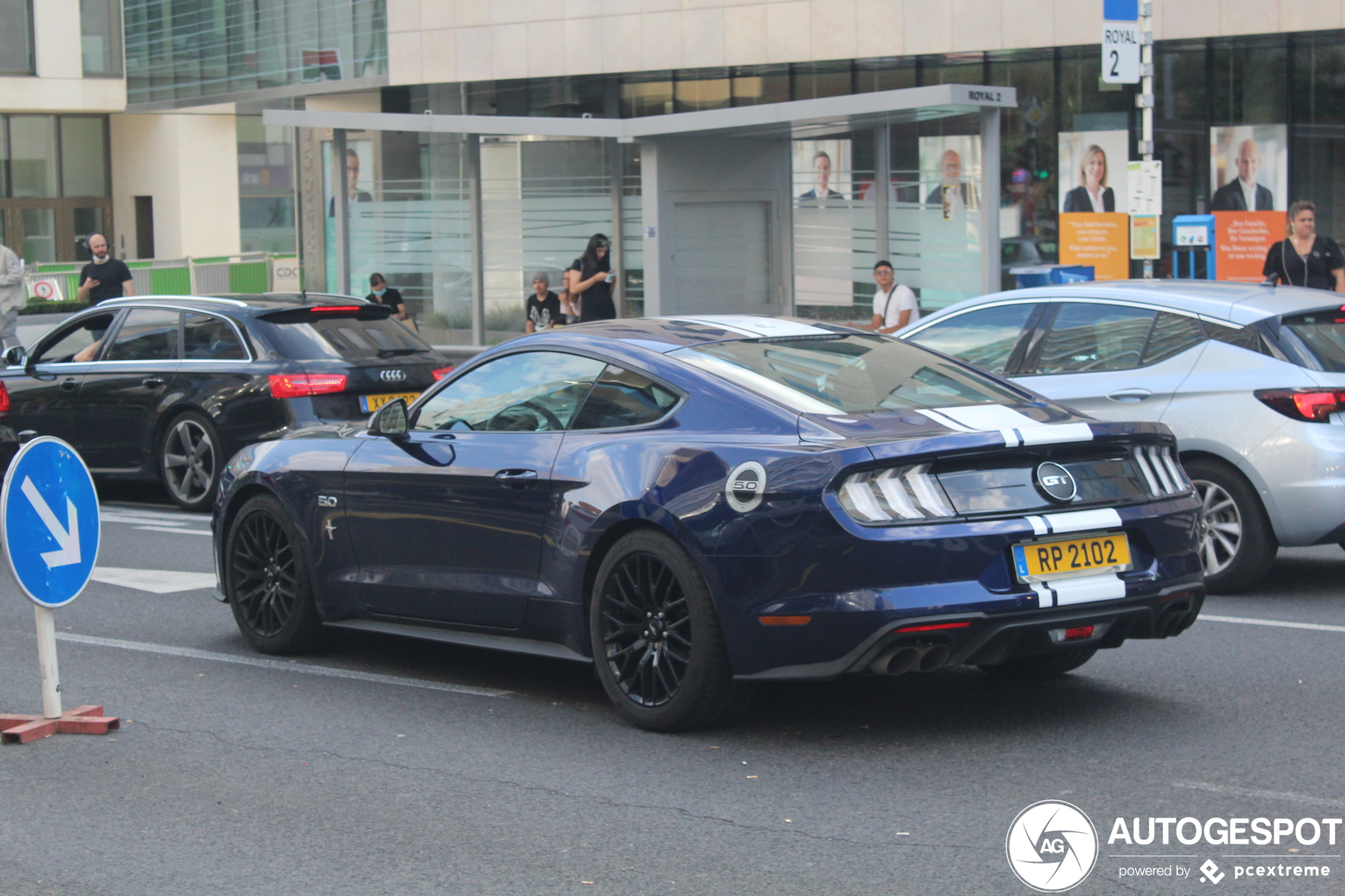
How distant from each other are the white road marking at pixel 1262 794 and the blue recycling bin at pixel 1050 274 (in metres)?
12.3

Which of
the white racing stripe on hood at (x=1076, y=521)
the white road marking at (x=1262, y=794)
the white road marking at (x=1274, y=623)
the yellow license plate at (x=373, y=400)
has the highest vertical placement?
the yellow license plate at (x=373, y=400)

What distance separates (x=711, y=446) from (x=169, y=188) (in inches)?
1781

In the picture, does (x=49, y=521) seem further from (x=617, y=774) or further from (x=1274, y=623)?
(x=1274, y=623)

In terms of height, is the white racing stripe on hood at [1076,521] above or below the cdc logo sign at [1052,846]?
above

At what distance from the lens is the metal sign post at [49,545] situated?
238 inches

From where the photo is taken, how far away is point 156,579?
9742 mm

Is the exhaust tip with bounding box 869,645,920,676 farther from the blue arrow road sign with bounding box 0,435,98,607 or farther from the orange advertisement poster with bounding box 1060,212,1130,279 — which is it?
the orange advertisement poster with bounding box 1060,212,1130,279

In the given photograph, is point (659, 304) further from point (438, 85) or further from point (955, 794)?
point (955, 794)

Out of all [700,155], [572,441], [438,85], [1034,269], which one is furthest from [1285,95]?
[572,441]

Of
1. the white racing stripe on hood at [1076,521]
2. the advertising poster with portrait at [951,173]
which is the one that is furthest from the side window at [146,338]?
the advertising poster with portrait at [951,173]

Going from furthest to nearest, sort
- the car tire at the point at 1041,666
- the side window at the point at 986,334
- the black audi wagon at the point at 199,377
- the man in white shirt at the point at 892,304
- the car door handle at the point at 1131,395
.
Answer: the man in white shirt at the point at 892,304 < the black audi wagon at the point at 199,377 < the side window at the point at 986,334 < the car door handle at the point at 1131,395 < the car tire at the point at 1041,666

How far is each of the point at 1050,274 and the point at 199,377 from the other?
37.7 ft

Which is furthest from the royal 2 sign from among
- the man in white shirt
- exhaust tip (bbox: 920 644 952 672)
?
exhaust tip (bbox: 920 644 952 672)

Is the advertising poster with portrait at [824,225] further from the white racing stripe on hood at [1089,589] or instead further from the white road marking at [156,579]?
the white racing stripe on hood at [1089,589]
